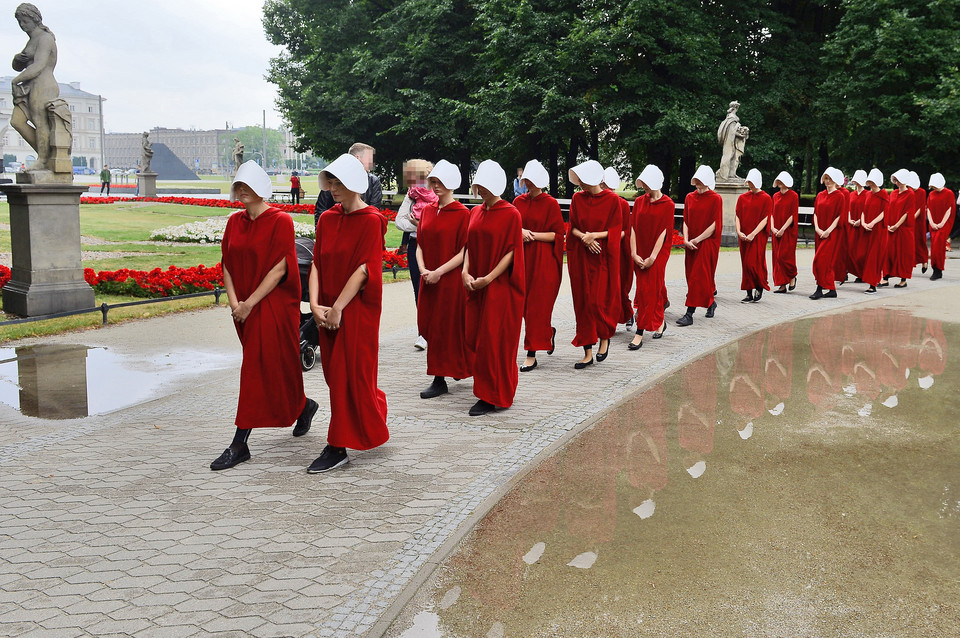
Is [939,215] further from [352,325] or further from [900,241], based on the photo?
[352,325]

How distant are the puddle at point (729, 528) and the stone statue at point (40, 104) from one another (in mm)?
8656

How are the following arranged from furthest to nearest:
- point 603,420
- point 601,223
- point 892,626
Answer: point 601,223 < point 603,420 < point 892,626

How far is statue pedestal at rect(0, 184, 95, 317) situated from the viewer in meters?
11.9

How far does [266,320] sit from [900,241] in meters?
15.2

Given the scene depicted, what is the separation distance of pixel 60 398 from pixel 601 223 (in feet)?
18.1

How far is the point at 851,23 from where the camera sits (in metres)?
29.6

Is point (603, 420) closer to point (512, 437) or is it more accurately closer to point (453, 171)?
point (512, 437)

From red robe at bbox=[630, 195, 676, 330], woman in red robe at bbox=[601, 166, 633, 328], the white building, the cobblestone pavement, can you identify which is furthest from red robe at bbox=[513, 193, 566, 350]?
the white building

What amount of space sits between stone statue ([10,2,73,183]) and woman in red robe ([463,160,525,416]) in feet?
23.2

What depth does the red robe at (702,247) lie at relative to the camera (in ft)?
41.5

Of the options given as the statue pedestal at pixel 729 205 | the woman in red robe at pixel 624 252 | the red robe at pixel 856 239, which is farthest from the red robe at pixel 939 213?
the woman in red robe at pixel 624 252

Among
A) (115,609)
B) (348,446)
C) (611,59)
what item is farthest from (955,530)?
(611,59)

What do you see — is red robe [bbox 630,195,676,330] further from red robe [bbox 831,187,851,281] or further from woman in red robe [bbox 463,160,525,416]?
red robe [bbox 831,187,851,281]

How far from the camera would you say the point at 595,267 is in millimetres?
9578
